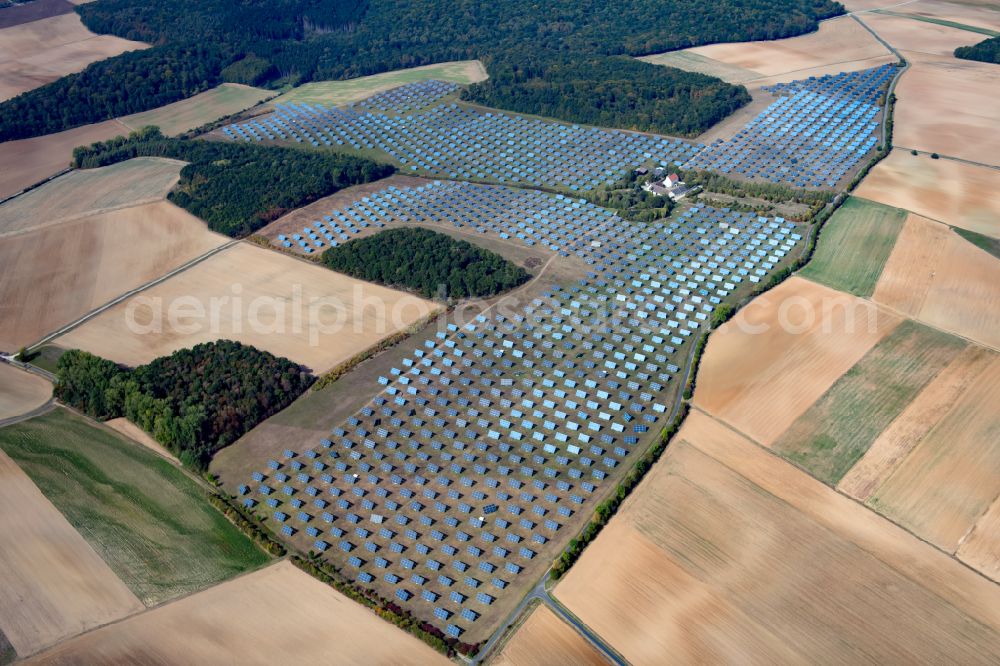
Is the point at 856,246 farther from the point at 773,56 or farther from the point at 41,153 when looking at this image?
the point at 41,153

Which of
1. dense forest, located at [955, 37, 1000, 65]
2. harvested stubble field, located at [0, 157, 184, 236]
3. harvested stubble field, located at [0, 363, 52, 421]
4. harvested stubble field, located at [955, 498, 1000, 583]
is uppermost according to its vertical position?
dense forest, located at [955, 37, 1000, 65]

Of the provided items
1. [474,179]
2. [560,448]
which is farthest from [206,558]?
[474,179]

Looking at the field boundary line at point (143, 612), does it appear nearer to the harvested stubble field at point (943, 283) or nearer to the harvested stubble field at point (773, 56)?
the harvested stubble field at point (943, 283)

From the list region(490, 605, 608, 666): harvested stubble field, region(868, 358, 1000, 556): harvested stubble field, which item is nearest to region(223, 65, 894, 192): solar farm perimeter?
region(868, 358, 1000, 556): harvested stubble field

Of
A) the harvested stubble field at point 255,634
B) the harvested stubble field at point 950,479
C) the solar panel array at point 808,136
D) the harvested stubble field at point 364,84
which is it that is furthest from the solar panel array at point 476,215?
the harvested stubble field at point 255,634

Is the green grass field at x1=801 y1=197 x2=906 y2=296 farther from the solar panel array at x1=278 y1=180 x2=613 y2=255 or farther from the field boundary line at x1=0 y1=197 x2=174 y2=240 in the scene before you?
the field boundary line at x1=0 y1=197 x2=174 y2=240

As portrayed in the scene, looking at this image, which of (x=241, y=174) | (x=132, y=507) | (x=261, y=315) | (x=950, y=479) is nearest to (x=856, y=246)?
(x=950, y=479)
